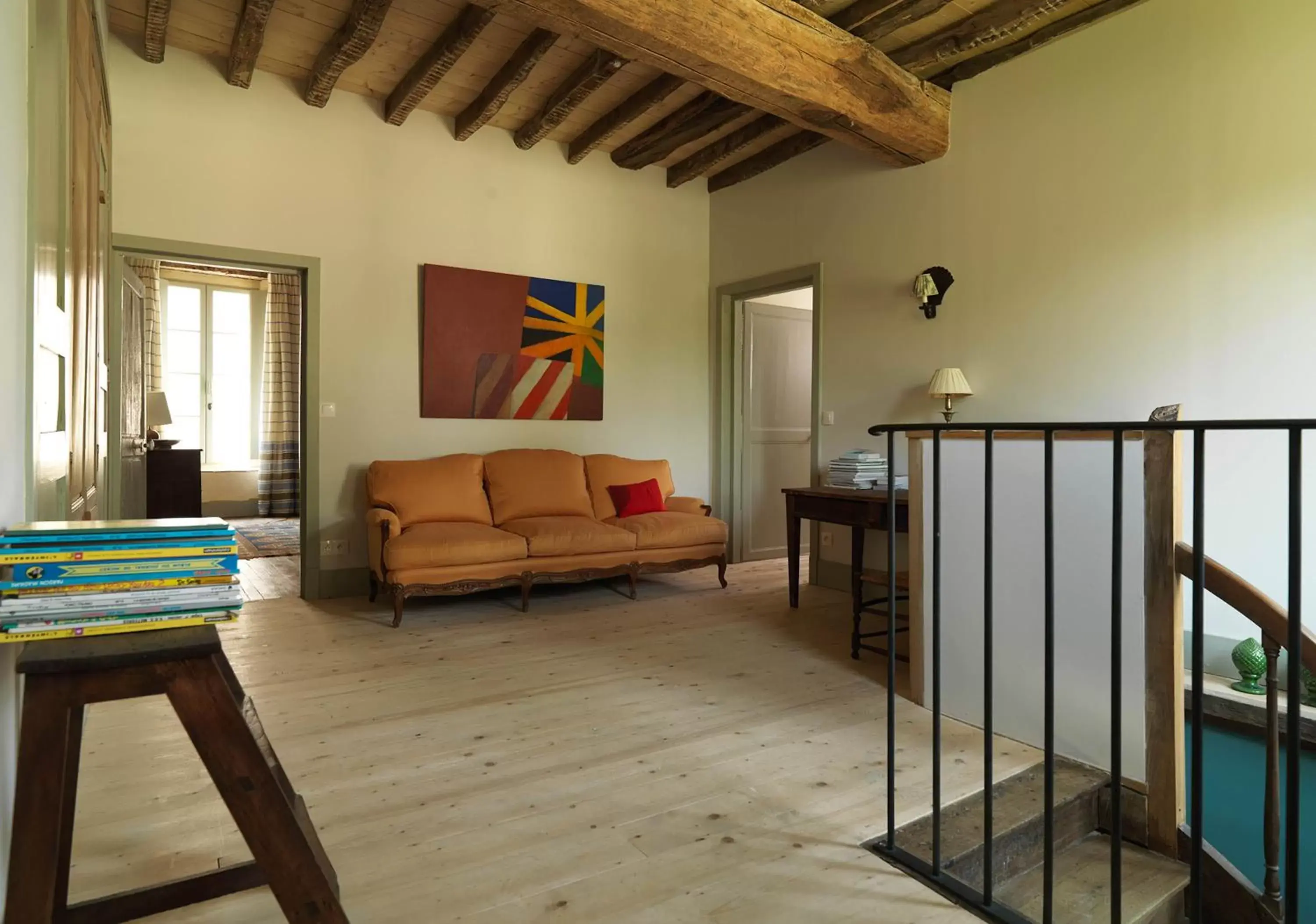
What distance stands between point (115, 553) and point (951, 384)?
3994 mm

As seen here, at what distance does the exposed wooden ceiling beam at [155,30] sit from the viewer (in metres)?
3.64

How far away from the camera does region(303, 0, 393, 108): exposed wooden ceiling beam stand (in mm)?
3622

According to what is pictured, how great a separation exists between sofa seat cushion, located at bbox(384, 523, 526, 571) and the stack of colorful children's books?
293 cm

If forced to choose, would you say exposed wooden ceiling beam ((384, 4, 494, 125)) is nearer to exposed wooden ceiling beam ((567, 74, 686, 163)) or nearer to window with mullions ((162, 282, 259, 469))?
exposed wooden ceiling beam ((567, 74, 686, 163))

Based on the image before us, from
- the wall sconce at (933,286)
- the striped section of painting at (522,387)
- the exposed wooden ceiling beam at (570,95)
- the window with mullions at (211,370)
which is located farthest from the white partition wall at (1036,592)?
the window with mullions at (211,370)

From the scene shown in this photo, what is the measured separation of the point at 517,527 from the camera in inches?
184

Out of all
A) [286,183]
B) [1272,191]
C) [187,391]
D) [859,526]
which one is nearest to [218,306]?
[187,391]

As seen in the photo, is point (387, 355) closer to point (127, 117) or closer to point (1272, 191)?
point (127, 117)

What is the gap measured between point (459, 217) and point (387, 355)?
1068 millimetres

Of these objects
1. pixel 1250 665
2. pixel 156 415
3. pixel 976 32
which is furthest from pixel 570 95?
pixel 156 415

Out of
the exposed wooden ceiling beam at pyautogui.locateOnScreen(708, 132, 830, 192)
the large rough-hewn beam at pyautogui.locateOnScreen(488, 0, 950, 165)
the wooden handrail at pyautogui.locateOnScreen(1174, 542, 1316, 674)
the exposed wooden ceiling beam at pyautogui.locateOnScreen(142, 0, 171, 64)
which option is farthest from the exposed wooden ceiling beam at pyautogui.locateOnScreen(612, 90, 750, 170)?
the wooden handrail at pyautogui.locateOnScreen(1174, 542, 1316, 674)

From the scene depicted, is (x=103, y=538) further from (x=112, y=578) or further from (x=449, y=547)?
(x=449, y=547)

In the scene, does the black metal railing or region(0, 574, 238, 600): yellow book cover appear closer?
region(0, 574, 238, 600): yellow book cover

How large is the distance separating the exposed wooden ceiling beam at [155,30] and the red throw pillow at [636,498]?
3537 millimetres
